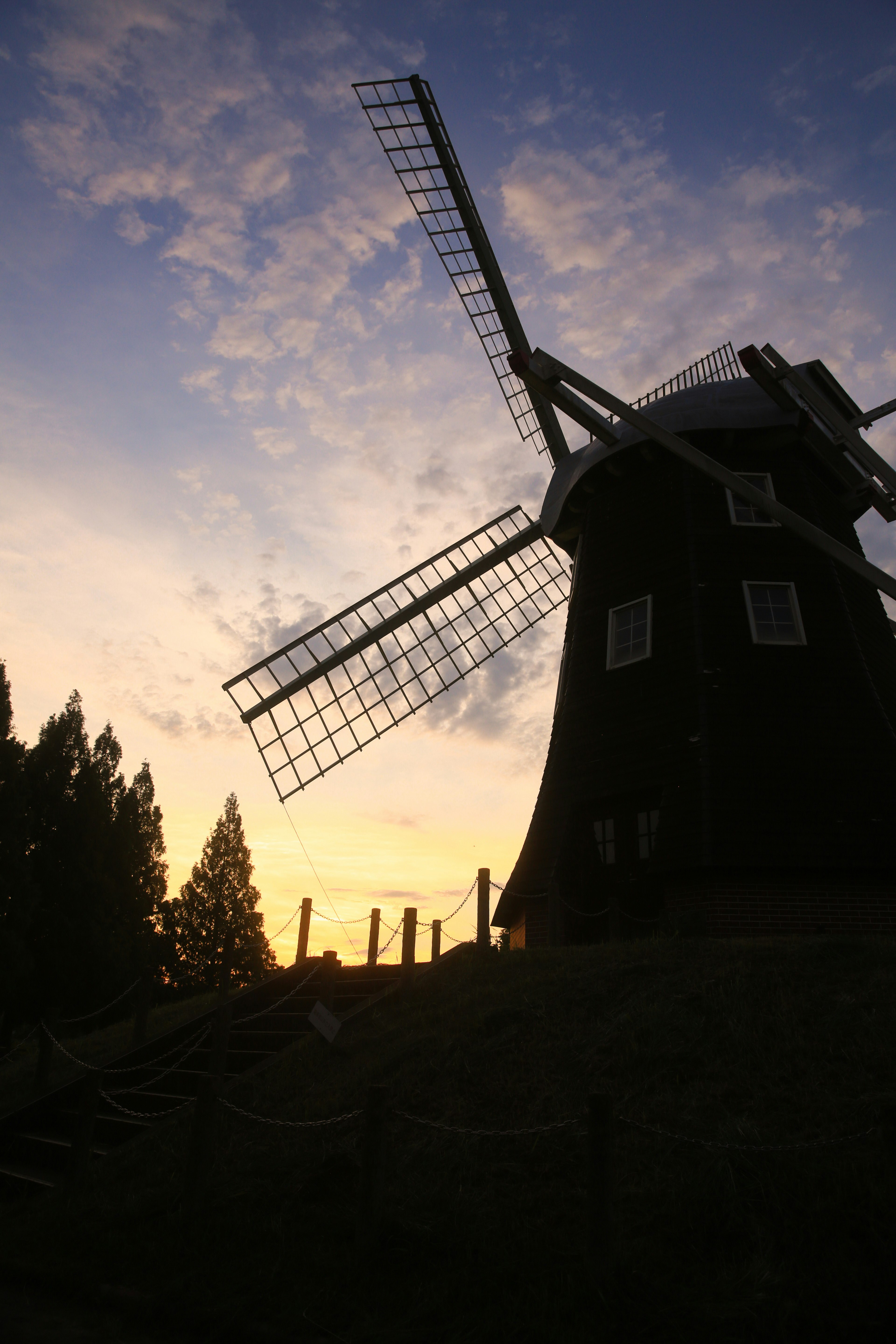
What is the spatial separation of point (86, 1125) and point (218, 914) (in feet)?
99.8

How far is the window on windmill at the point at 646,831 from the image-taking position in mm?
12031

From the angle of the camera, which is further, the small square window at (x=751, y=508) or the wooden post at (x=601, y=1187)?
the small square window at (x=751, y=508)

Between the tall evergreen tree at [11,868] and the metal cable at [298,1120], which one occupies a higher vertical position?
the tall evergreen tree at [11,868]

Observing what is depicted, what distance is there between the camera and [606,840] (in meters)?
12.6

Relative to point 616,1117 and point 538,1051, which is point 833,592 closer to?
point 538,1051

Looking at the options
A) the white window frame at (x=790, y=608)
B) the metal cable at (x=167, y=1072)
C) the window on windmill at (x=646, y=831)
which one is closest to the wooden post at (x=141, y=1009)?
the metal cable at (x=167, y=1072)

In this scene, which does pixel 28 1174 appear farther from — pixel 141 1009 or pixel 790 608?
pixel 790 608

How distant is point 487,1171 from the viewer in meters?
6.16

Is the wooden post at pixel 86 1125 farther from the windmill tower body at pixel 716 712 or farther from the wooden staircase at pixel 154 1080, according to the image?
A: the windmill tower body at pixel 716 712

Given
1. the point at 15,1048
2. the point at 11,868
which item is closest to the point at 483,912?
the point at 15,1048

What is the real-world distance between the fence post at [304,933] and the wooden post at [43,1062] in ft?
13.0

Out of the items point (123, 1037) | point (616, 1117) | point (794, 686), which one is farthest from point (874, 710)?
point (123, 1037)

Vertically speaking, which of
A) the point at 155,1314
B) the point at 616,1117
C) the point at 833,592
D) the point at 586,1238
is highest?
the point at 833,592

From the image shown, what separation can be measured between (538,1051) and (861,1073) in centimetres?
278
